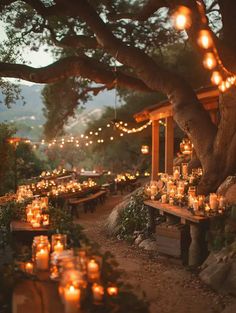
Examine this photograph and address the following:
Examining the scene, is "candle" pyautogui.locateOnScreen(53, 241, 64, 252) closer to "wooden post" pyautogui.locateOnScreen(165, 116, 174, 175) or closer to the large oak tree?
the large oak tree

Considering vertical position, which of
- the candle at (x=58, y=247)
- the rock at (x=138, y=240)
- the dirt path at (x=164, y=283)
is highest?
the candle at (x=58, y=247)

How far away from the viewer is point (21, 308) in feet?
12.0

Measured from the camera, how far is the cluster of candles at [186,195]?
27.3ft

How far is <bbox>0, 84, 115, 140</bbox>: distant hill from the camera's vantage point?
5316 cm

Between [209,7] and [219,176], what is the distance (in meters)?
6.98

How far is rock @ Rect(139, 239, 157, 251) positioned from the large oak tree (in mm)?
1913

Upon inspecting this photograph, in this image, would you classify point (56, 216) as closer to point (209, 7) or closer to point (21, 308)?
point (21, 308)

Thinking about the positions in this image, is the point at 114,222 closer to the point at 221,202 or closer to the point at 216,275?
the point at 221,202

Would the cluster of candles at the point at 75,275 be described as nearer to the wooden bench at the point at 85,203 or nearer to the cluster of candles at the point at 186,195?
the cluster of candles at the point at 186,195

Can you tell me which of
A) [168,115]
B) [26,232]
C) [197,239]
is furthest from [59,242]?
[168,115]

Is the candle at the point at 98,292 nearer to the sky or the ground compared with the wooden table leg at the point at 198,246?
nearer to the sky

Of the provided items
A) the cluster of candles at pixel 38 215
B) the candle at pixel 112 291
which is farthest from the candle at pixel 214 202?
the candle at pixel 112 291

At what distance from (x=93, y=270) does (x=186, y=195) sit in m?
6.61

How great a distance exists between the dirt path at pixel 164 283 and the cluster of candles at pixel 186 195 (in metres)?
1.33
